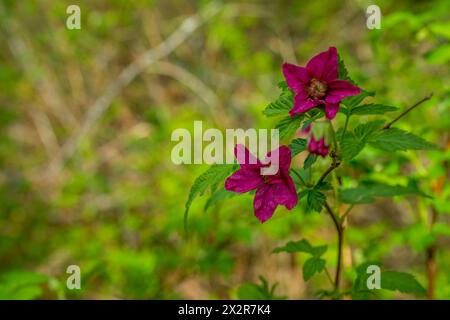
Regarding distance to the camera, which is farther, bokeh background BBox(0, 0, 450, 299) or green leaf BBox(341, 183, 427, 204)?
bokeh background BBox(0, 0, 450, 299)

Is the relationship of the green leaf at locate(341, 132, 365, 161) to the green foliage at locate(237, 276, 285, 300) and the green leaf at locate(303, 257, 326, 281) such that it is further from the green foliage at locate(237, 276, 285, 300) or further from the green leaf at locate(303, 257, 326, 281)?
the green foliage at locate(237, 276, 285, 300)

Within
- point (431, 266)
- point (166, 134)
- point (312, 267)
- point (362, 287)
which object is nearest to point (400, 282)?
point (362, 287)

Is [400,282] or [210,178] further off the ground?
[210,178]

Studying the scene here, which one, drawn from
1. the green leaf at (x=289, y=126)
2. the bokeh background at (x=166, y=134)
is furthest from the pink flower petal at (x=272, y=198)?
the bokeh background at (x=166, y=134)

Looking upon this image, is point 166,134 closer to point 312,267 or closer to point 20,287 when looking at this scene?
point 20,287

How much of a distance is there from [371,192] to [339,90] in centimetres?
38

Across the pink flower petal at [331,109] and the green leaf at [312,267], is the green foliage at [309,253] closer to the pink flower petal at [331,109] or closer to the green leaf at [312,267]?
the green leaf at [312,267]

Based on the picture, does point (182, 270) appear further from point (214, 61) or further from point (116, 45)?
point (116, 45)

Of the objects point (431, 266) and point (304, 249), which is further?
point (431, 266)

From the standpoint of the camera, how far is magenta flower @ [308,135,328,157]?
72cm

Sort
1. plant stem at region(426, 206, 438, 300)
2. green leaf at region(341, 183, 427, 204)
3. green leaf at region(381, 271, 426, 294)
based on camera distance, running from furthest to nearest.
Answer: plant stem at region(426, 206, 438, 300) → green leaf at region(341, 183, 427, 204) → green leaf at region(381, 271, 426, 294)

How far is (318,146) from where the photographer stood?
721mm

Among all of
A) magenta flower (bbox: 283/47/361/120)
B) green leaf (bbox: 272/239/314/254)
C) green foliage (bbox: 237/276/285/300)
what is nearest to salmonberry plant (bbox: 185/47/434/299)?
magenta flower (bbox: 283/47/361/120)

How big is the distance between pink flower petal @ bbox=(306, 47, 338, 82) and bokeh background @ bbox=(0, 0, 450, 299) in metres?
0.65
